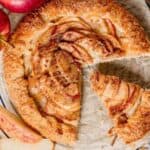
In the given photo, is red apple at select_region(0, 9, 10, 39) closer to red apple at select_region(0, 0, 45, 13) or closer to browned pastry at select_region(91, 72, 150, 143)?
red apple at select_region(0, 0, 45, 13)

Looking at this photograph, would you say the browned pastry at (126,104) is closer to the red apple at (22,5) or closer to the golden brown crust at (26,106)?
the golden brown crust at (26,106)

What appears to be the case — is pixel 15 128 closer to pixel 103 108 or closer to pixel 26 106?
pixel 26 106

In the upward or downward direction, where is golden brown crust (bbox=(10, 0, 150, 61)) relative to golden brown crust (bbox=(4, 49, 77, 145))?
upward

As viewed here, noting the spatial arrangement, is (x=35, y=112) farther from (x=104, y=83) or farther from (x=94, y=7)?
(x=94, y=7)

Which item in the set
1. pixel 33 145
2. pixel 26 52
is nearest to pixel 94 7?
pixel 26 52

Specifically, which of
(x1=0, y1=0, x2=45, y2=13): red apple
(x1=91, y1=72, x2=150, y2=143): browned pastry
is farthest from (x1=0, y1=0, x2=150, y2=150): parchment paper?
(x1=0, y1=0, x2=45, y2=13): red apple

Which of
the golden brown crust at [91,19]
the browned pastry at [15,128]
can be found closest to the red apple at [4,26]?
the golden brown crust at [91,19]
